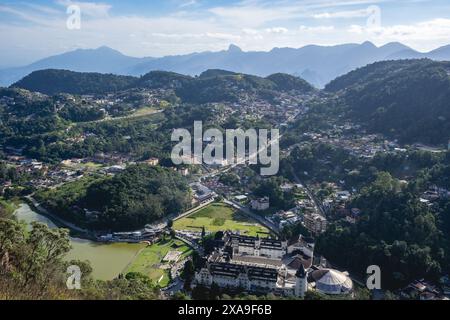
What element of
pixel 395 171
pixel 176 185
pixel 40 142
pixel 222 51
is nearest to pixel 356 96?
pixel 395 171

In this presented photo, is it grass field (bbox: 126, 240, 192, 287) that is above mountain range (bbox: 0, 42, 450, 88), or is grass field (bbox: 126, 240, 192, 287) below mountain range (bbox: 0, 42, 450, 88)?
below

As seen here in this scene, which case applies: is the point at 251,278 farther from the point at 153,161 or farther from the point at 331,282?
the point at 153,161

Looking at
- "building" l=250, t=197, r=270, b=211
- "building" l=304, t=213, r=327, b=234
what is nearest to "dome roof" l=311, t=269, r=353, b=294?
"building" l=304, t=213, r=327, b=234

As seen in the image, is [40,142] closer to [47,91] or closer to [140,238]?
[140,238]

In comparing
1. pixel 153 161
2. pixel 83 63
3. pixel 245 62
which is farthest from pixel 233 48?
pixel 153 161

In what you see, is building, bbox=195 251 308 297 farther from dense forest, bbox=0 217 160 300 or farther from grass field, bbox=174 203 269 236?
grass field, bbox=174 203 269 236
